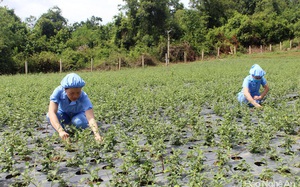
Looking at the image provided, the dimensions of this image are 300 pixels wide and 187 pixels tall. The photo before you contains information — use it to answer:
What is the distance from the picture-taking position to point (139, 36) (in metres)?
34.6

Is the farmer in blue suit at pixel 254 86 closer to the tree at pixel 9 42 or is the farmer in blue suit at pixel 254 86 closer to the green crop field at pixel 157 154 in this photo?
the green crop field at pixel 157 154

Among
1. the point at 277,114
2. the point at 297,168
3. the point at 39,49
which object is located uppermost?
the point at 39,49

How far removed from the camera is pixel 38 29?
108ft

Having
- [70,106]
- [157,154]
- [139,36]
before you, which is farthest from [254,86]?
[139,36]

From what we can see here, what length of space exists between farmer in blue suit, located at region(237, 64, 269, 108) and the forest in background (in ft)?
69.8

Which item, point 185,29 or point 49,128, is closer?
point 49,128

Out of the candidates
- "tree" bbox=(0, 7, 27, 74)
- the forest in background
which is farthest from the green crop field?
the forest in background

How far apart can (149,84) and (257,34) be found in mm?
30162

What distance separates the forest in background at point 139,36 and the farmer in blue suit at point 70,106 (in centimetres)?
2270

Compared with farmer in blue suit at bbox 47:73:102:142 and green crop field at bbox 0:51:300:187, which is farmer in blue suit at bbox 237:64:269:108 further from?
farmer in blue suit at bbox 47:73:102:142

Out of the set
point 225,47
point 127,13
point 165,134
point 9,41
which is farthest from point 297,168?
point 225,47

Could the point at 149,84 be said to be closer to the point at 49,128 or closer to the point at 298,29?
the point at 49,128

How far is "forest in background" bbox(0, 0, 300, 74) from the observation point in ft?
91.5

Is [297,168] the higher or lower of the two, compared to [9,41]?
lower
